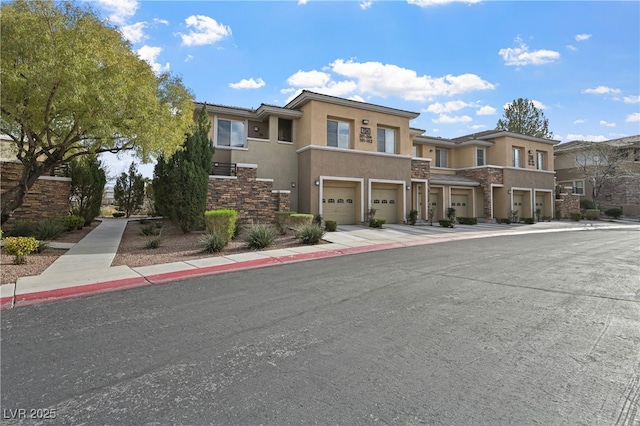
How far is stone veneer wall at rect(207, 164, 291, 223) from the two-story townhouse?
1415 cm

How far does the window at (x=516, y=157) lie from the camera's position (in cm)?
2964

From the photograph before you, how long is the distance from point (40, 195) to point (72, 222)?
1862 millimetres

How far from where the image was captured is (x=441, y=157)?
3070 cm

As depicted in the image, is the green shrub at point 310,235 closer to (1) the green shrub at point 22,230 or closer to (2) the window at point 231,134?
(2) the window at point 231,134

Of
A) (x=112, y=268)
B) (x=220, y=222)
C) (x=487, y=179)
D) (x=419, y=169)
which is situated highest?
(x=419, y=169)

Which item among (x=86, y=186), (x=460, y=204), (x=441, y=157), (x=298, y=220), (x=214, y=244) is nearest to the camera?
(x=214, y=244)

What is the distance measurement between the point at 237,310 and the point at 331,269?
368 centimetres

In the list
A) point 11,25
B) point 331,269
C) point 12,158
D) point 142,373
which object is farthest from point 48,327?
point 12,158

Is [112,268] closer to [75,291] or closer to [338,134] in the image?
[75,291]

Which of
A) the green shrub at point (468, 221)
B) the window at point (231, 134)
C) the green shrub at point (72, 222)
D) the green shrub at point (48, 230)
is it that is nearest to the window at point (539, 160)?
the green shrub at point (468, 221)

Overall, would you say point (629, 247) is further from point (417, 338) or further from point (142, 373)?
point (142, 373)

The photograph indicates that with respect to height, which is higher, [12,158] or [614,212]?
[12,158]

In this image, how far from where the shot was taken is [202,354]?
3746mm

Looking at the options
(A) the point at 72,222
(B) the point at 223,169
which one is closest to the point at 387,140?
(B) the point at 223,169
